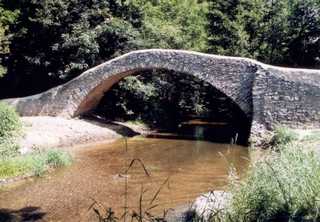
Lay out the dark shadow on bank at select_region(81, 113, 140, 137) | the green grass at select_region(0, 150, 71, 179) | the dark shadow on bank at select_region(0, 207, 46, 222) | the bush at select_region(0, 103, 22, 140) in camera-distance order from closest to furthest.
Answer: the dark shadow on bank at select_region(0, 207, 46, 222) → the green grass at select_region(0, 150, 71, 179) → the bush at select_region(0, 103, 22, 140) → the dark shadow on bank at select_region(81, 113, 140, 137)

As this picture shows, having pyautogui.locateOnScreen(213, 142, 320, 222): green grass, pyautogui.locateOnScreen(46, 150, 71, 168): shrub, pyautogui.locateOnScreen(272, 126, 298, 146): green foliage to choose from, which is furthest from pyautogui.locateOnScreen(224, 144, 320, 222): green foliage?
pyautogui.locateOnScreen(272, 126, 298, 146): green foliage

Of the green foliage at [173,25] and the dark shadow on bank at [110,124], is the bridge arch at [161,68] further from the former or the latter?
the green foliage at [173,25]

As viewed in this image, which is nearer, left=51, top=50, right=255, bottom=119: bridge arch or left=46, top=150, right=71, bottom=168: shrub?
left=46, top=150, right=71, bottom=168: shrub

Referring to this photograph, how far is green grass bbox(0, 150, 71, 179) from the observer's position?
464 inches

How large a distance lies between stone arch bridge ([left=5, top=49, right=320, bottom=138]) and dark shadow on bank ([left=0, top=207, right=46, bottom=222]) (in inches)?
350

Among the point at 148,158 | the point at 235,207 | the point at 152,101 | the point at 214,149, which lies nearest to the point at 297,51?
the point at 152,101

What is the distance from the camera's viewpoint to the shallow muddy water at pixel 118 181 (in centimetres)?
926

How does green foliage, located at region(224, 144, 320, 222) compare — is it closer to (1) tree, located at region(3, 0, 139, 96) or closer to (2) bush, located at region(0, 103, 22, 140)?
(2) bush, located at region(0, 103, 22, 140)

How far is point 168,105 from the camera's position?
2250 centimetres

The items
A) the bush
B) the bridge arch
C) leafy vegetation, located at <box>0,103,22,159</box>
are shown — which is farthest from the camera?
the bridge arch

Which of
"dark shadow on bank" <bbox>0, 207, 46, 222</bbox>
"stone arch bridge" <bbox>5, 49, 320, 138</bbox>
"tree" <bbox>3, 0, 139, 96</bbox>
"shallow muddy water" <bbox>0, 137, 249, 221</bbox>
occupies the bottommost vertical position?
"dark shadow on bank" <bbox>0, 207, 46, 222</bbox>

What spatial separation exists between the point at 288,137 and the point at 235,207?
860 cm

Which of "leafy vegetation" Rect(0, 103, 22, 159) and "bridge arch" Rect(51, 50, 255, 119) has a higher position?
"bridge arch" Rect(51, 50, 255, 119)

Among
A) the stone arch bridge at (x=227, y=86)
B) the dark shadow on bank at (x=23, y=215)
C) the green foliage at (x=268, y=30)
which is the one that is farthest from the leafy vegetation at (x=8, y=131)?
the green foliage at (x=268, y=30)
